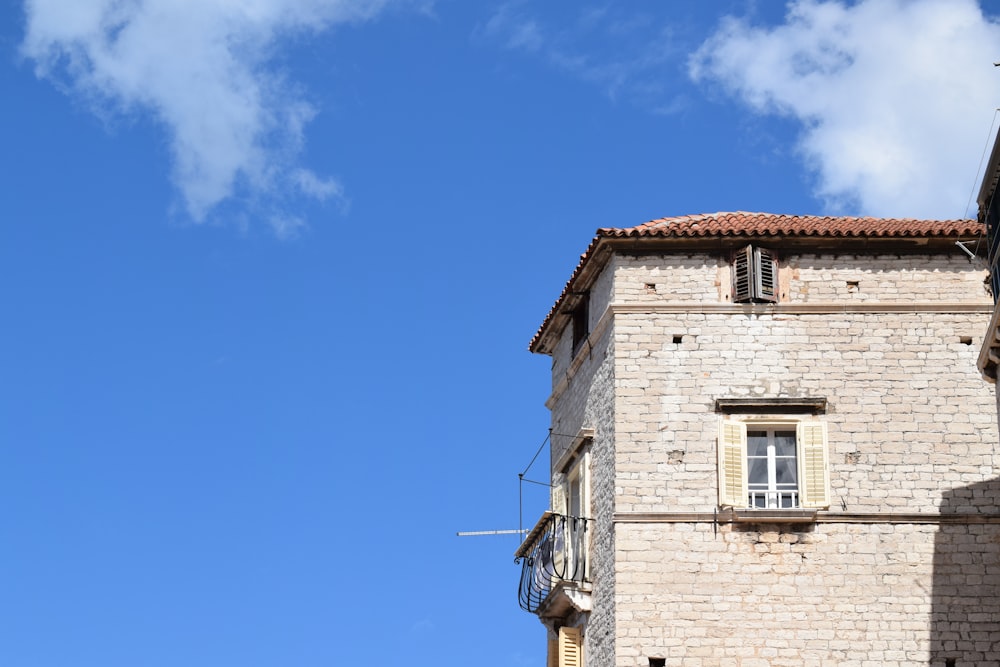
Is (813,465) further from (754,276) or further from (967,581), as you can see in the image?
(754,276)

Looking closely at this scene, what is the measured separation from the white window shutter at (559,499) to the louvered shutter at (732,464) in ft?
12.6

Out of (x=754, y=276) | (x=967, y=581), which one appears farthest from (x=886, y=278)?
(x=967, y=581)

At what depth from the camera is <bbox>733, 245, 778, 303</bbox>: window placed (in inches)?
1173

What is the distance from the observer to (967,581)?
28125 mm

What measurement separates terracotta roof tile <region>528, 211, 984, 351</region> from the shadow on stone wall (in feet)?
13.6

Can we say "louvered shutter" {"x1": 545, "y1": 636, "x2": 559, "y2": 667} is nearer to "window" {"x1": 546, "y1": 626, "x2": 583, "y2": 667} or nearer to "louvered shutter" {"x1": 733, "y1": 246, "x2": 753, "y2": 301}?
"window" {"x1": 546, "y1": 626, "x2": 583, "y2": 667}

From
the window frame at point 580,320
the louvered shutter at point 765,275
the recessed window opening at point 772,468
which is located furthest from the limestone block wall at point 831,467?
the window frame at point 580,320

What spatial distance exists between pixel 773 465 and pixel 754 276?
9.82 ft

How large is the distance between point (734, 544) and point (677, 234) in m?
5.02

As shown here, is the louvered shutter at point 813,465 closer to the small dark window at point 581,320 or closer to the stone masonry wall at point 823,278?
the stone masonry wall at point 823,278

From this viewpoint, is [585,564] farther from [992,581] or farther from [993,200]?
[993,200]

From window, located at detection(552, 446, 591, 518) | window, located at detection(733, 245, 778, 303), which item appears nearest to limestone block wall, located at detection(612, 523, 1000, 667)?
window, located at detection(552, 446, 591, 518)

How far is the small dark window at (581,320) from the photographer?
3191 cm

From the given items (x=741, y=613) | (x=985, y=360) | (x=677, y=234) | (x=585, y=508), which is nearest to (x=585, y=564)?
(x=585, y=508)
